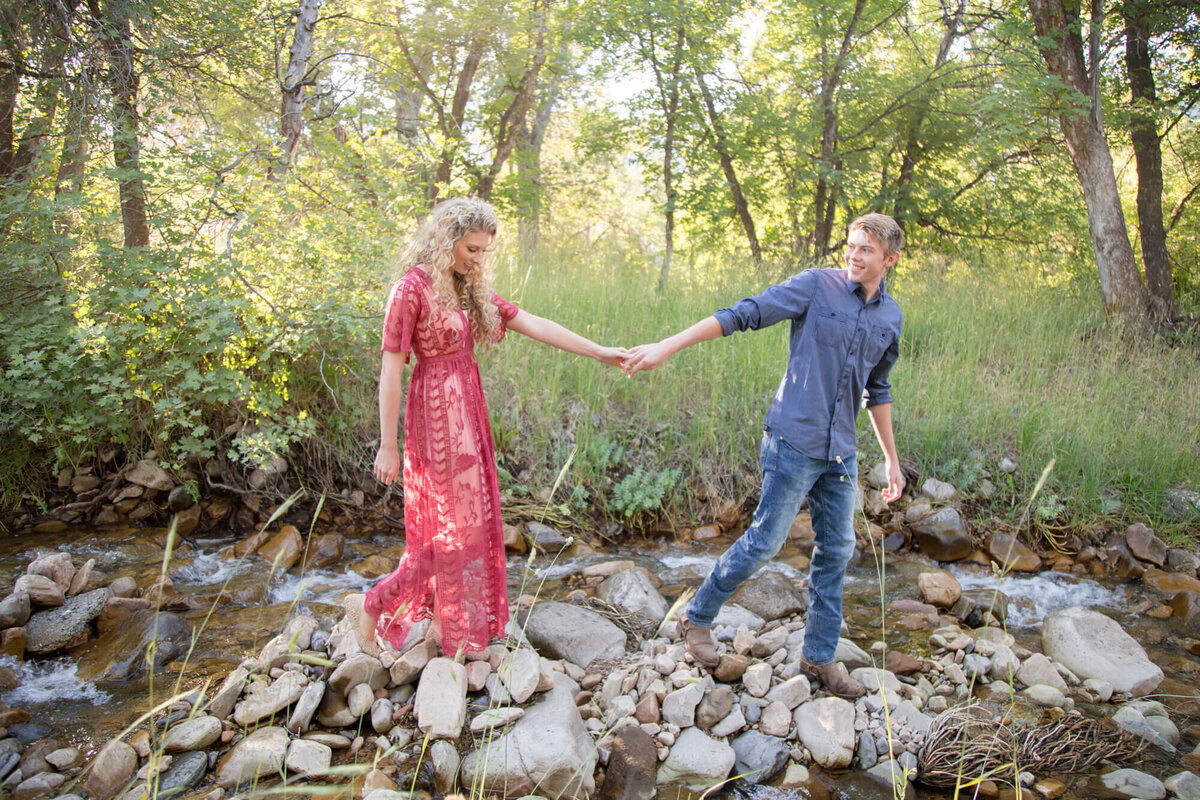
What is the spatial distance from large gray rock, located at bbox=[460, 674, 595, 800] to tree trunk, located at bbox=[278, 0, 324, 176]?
493cm

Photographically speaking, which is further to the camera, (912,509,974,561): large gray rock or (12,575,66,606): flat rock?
(912,509,974,561): large gray rock

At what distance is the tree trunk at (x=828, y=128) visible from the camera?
A: 10.9 metres

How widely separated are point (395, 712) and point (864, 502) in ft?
14.2

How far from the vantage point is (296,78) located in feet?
20.1

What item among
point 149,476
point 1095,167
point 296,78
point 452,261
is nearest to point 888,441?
point 452,261

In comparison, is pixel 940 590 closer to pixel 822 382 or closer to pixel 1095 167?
pixel 822 382

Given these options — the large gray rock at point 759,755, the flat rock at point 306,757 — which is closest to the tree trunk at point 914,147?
the large gray rock at point 759,755

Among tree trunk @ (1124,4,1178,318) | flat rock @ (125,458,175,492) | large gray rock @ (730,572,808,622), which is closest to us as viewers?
large gray rock @ (730,572,808,622)

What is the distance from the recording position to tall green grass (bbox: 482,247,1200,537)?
6.20 meters

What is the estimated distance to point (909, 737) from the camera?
3.43 meters

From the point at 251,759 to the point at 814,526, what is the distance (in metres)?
2.56

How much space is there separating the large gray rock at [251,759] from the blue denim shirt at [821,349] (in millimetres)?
2452

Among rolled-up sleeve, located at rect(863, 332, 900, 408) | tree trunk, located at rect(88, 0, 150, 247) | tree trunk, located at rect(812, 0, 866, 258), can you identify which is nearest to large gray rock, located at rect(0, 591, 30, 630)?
tree trunk, located at rect(88, 0, 150, 247)

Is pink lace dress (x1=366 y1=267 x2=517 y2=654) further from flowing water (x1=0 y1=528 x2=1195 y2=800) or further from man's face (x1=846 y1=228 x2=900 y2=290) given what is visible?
man's face (x1=846 y1=228 x2=900 y2=290)
